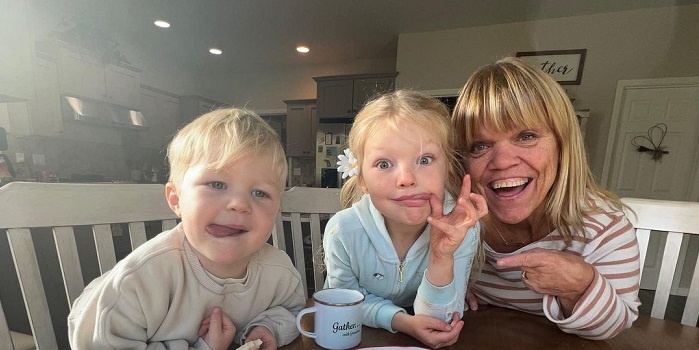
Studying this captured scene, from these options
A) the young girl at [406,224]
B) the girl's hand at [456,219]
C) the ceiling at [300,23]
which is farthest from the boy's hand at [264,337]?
the ceiling at [300,23]

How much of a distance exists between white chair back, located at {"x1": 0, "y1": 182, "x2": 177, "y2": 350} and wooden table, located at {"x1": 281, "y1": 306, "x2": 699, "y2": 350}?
336 mm

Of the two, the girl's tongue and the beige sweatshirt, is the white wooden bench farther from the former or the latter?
the girl's tongue

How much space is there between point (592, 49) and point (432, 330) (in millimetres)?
2913

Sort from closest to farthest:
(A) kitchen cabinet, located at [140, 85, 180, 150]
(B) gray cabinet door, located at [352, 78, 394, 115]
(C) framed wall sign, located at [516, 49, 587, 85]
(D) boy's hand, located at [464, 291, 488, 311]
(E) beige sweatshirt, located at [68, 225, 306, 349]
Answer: (E) beige sweatshirt, located at [68, 225, 306, 349]
(D) boy's hand, located at [464, 291, 488, 311]
(A) kitchen cabinet, located at [140, 85, 180, 150]
(B) gray cabinet door, located at [352, 78, 394, 115]
(C) framed wall sign, located at [516, 49, 587, 85]

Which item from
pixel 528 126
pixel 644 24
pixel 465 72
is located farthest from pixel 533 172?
pixel 644 24

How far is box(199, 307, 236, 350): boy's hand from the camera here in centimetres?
41

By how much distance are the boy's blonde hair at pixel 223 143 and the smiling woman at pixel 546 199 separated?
34cm

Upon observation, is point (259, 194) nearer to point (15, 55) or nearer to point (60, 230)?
point (60, 230)

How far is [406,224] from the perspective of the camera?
0.52m

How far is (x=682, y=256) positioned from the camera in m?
2.36

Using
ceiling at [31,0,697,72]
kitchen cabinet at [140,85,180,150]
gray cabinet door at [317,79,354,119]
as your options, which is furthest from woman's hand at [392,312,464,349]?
gray cabinet door at [317,79,354,119]

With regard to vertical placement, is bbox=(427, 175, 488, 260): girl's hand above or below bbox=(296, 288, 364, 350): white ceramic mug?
above

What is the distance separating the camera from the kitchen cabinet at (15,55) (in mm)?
650

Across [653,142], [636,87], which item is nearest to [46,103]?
[636,87]
